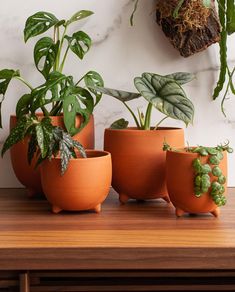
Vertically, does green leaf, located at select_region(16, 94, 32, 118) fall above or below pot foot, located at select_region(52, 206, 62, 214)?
above

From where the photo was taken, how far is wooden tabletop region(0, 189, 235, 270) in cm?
91

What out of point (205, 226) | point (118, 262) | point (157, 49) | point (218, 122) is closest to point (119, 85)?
point (157, 49)

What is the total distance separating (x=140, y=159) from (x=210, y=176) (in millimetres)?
184

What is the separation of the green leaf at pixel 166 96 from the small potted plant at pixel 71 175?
162mm

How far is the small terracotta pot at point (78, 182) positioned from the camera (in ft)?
3.60

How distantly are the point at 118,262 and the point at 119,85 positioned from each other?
0.63m

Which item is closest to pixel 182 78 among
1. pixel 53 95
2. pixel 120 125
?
pixel 120 125

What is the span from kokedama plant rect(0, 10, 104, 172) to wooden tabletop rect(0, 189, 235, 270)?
137 millimetres

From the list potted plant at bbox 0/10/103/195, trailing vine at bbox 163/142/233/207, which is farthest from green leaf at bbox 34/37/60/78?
trailing vine at bbox 163/142/233/207

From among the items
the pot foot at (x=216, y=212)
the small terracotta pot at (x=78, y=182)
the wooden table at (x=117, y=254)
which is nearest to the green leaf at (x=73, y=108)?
the small terracotta pot at (x=78, y=182)

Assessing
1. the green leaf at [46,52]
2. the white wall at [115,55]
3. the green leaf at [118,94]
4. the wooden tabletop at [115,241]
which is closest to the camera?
the wooden tabletop at [115,241]

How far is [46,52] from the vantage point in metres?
1.29

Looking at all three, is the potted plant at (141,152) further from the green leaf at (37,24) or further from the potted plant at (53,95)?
the green leaf at (37,24)

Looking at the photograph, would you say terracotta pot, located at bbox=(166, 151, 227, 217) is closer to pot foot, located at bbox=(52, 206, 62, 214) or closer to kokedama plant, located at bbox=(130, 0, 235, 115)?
pot foot, located at bbox=(52, 206, 62, 214)
